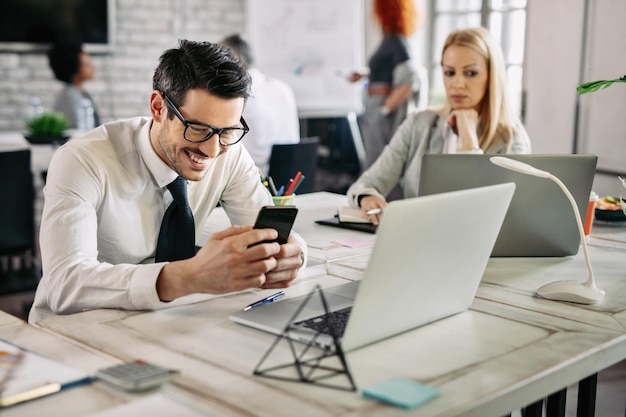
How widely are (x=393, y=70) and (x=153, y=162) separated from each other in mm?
3047

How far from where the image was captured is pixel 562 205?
1719 mm

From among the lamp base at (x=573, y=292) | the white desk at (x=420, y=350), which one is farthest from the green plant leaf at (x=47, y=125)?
the lamp base at (x=573, y=292)

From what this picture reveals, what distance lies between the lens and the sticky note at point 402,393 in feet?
3.12

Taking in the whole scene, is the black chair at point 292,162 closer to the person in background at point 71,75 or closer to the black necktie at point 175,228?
the black necktie at point 175,228

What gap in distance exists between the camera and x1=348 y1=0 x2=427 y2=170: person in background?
444 cm

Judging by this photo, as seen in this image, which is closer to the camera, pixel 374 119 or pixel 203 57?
pixel 203 57

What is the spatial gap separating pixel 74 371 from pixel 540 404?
0.96 metres

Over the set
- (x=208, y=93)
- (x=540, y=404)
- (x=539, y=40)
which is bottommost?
(x=540, y=404)

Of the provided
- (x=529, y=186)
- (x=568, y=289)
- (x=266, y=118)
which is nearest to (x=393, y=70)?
(x=266, y=118)

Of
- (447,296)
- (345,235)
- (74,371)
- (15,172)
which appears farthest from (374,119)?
(74,371)

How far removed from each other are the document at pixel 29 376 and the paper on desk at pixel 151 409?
10cm

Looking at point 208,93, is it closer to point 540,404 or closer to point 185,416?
point 185,416

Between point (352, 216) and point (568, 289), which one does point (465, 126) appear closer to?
point (352, 216)

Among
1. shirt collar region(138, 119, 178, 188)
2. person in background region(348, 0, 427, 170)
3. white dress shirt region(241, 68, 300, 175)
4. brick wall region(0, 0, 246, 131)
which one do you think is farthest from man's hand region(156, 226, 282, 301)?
brick wall region(0, 0, 246, 131)
